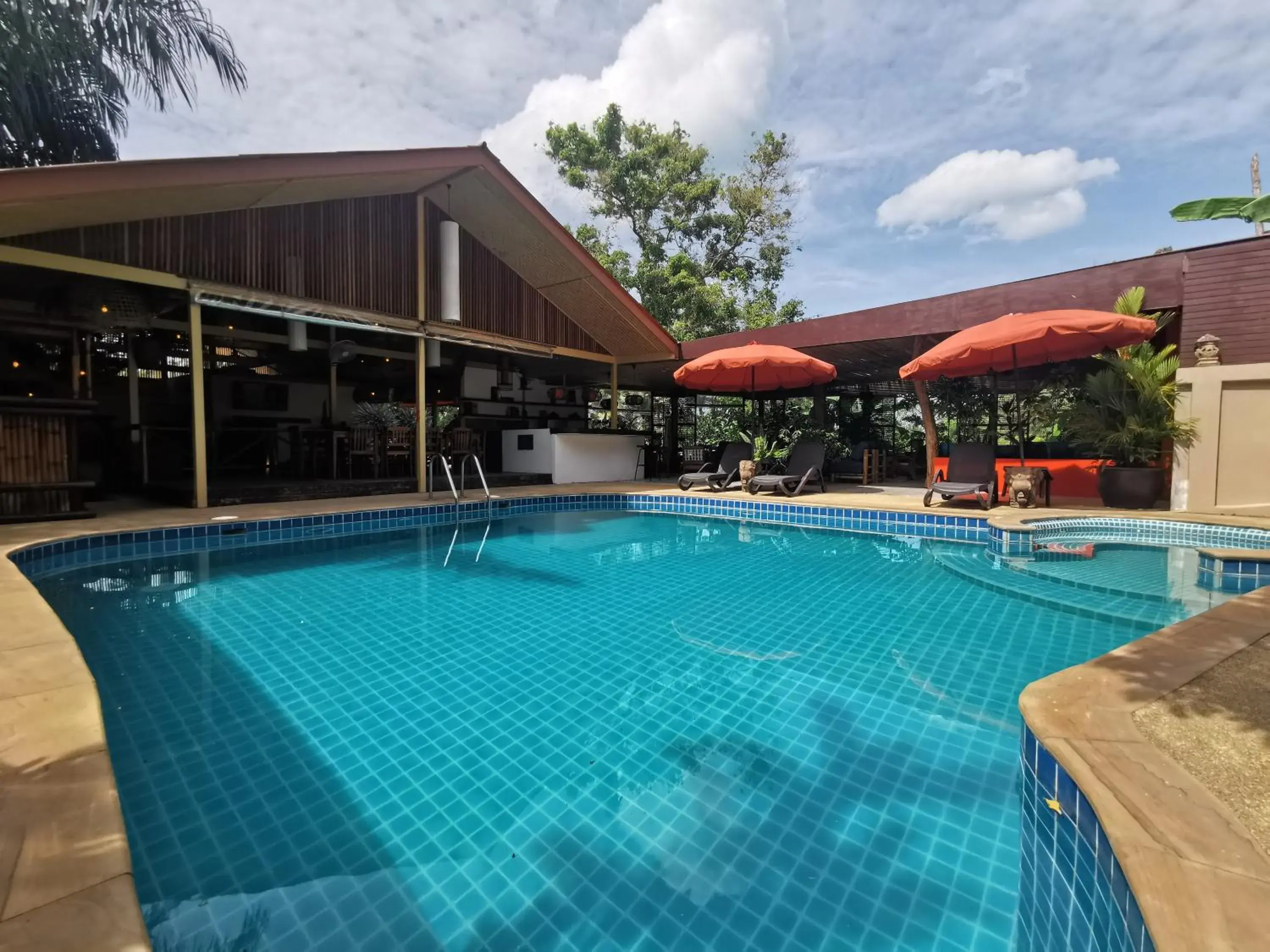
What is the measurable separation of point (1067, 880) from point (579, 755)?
1.57m

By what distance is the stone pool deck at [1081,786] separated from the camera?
3.46ft

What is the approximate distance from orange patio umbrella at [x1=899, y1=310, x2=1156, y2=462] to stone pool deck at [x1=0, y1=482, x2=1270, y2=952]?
15.8ft

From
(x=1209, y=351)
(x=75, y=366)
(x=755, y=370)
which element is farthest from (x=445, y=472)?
(x=1209, y=351)

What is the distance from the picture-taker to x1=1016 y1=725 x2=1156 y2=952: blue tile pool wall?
1.24m

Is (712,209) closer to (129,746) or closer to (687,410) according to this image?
(687,410)

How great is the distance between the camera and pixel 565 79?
2005 cm

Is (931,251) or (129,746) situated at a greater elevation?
(931,251)

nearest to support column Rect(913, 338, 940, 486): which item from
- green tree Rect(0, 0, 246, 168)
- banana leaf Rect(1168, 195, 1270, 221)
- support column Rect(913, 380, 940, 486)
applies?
support column Rect(913, 380, 940, 486)

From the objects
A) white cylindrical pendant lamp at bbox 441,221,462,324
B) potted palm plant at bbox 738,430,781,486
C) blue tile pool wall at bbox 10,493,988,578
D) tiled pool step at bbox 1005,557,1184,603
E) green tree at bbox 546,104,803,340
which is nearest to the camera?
tiled pool step at bbox 1005,557,1184,603

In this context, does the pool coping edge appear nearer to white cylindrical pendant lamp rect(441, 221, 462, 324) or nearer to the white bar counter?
white cylindrical pendant lamp rect(441, 221, 462, 324)

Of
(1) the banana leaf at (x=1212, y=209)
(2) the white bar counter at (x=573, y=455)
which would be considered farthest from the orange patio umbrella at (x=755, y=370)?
(1) the banana leaf at (x=1212, y=209)

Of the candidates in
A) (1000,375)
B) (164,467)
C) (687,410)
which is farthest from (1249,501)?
(164,467)

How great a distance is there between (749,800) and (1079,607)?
340cm

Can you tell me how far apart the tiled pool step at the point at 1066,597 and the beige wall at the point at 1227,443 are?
13.0ft
